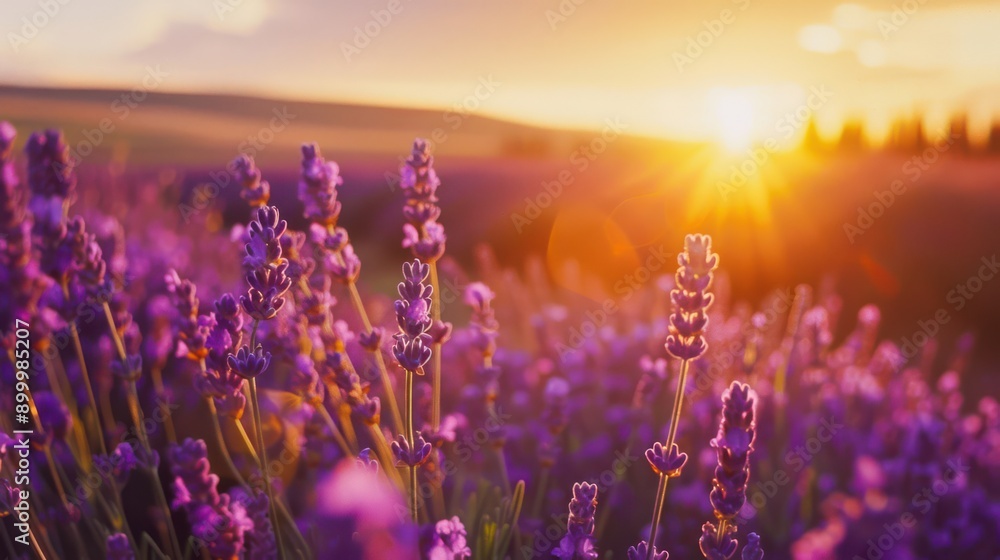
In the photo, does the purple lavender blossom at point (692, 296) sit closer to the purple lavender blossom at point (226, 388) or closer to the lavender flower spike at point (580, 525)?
the lavender flower spike at point (580, 525)

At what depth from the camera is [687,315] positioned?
1542 millimetres

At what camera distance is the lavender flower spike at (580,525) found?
4.82 ft

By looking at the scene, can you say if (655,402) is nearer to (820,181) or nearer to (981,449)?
(981,449)

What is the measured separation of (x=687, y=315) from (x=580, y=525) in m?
0.49

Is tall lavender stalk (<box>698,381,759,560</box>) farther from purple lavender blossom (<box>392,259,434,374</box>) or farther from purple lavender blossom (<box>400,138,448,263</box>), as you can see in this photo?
purple lavender blossom (<box>400,138,448,263</box>)

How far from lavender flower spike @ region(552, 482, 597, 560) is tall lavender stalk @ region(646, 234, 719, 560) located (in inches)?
5.1

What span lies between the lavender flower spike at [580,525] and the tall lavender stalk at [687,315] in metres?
0.13

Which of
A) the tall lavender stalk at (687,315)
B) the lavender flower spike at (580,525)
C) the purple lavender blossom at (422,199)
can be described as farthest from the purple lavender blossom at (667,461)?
the purple lavender blossom at (422,199)

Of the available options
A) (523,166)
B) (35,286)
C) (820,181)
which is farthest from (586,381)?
(523,166)

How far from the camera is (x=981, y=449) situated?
3.28 metres

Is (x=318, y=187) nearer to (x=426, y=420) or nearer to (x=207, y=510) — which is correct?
(x=207, y=510)

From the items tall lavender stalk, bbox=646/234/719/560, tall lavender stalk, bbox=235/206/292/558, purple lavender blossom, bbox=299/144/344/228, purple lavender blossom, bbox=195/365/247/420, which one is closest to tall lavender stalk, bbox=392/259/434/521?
tall lavender stalk, bbox=235/206/292/558

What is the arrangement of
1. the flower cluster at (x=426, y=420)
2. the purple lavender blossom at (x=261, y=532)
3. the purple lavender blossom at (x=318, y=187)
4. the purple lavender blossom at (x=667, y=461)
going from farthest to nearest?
the purple lavender blossom at (x=318, y=187)
the purple lavender blossom at (x=261, y=532)
the flower cluster at (x=426, y=420)
the purple lavender blossom at (x=667, y=461)

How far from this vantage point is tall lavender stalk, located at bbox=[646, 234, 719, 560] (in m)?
1.44
